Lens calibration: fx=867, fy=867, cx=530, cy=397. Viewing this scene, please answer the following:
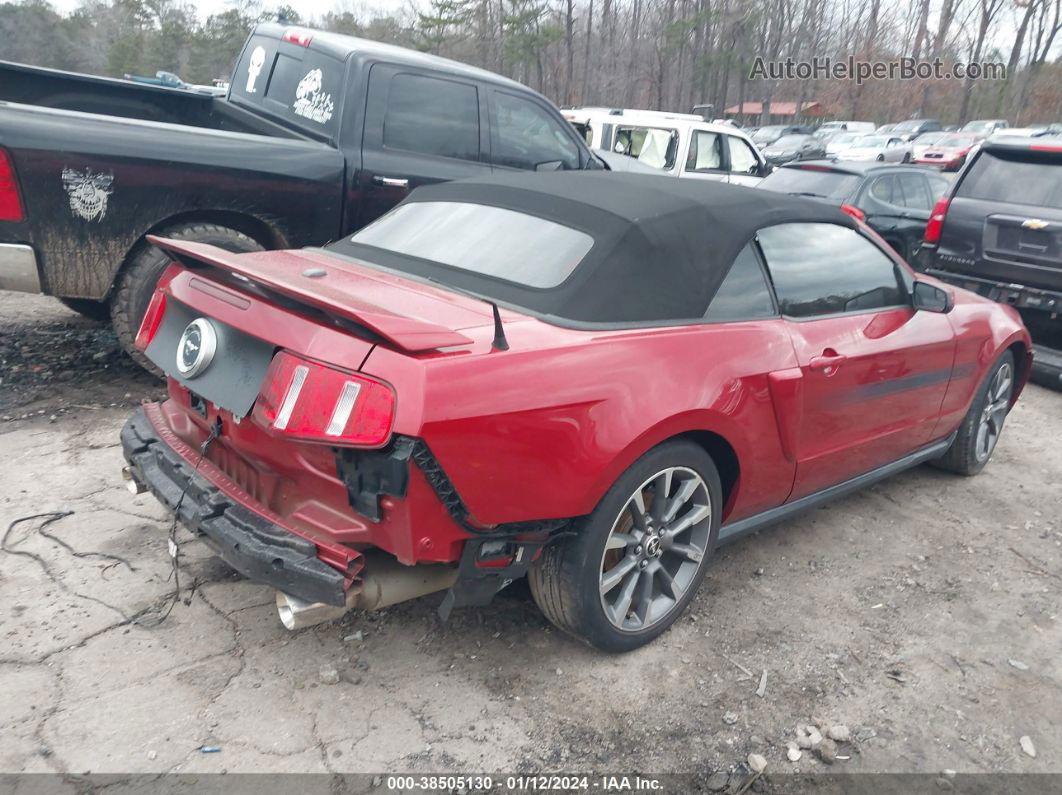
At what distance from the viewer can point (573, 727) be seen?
2670mm

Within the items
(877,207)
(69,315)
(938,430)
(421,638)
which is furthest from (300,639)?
(877,207)

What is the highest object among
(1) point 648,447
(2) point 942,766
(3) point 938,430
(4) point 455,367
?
(4) point 455,367

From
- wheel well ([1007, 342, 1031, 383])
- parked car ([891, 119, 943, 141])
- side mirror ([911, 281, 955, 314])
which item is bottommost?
parked car ([891, 119, 943, 141])

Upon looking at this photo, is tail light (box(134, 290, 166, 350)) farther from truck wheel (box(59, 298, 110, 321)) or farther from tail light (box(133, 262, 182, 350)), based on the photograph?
truck wheel (box(59, 298, 110, 321))

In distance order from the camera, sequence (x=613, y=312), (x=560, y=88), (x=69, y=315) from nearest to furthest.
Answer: (x=613, y=312), (x=69, y=315), (x=560, y=88)

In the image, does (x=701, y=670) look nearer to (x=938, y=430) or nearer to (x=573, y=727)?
(x=573, y=727)

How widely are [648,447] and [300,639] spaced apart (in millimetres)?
1365

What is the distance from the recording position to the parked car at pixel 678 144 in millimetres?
11594

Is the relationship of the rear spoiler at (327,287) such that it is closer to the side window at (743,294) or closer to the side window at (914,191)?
the side window at (743,294)

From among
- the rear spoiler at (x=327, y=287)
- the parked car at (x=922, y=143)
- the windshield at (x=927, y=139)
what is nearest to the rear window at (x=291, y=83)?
the rear spoiler at (x=327, y=287)

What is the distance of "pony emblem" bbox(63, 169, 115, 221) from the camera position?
4496mm

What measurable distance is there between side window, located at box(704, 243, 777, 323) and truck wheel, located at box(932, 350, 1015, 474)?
1.99 meters

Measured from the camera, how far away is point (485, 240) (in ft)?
10.9

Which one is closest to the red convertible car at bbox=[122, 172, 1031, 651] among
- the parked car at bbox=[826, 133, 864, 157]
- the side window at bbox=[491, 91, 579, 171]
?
the side window at bbox=[491, 91, 579, 171]
